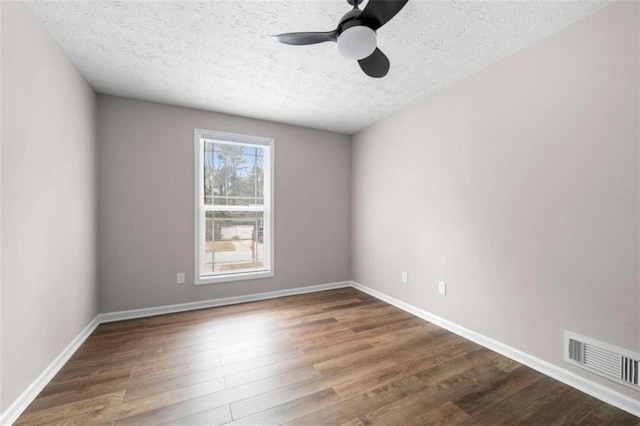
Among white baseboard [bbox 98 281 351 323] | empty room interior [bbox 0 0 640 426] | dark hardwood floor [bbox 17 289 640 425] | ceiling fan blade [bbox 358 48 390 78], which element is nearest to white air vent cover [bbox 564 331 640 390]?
empty room interior [bbox 0 0 640 426]

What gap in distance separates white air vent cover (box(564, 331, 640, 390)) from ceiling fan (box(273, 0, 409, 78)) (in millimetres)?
2309

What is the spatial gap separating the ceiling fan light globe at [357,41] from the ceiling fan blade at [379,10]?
4 cm

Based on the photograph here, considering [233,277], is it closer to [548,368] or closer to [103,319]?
[103,319]

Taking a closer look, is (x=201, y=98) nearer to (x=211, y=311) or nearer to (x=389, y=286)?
(x=211, y=311)

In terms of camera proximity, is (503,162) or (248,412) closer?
(248,412)

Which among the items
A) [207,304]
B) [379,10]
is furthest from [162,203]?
[379,10]

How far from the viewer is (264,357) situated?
2.09m

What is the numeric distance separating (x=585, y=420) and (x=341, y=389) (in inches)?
54.2

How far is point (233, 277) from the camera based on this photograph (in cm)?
337

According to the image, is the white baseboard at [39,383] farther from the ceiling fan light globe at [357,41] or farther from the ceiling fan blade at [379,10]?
the ceiling fan blade at [379,10]

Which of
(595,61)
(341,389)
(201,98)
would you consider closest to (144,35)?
(201,98)

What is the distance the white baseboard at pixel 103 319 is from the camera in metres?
1.48

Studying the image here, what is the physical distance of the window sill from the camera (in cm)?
321

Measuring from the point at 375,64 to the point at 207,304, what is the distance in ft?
10.3
